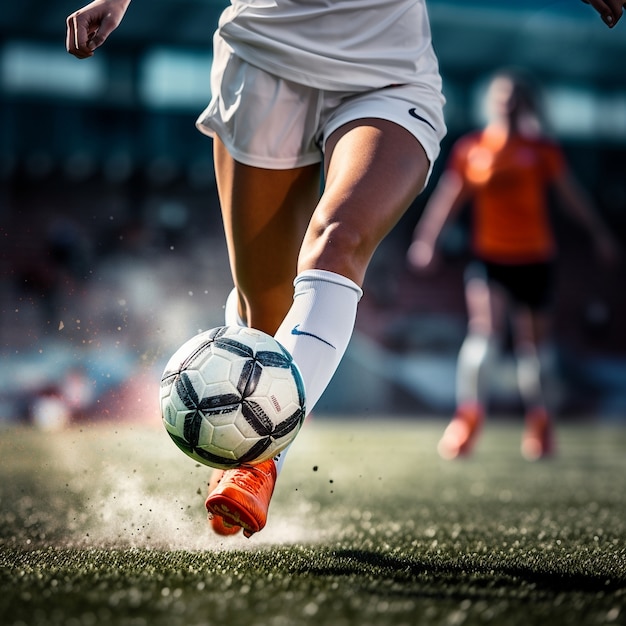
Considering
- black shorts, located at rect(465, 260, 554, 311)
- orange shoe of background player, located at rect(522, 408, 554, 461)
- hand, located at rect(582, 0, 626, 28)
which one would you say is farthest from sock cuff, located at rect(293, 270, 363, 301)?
orange shoe of background player, located at rect(522, 408, 554, 461)

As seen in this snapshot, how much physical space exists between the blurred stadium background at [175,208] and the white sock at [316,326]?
10918 mm

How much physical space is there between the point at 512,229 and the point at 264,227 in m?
3.43

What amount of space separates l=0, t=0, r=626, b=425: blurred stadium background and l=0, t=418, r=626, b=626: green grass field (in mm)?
9432

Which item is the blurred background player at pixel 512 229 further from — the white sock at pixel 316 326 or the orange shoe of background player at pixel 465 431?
the white sock at pixel 316 326

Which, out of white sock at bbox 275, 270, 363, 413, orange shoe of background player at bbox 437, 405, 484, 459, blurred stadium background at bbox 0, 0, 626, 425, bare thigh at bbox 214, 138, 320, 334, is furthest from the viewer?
blurred stadium background at bbox 0, 0, 626, 425

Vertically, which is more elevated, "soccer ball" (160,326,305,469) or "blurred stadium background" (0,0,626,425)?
"soccer ball" (160,326,305,469)

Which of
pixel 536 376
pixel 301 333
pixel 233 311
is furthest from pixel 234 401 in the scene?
pixel 536 376

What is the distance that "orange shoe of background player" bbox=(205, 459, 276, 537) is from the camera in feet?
5.64

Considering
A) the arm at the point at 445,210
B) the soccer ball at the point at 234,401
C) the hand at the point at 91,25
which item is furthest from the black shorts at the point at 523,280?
the soccer ball at the point at 234,401

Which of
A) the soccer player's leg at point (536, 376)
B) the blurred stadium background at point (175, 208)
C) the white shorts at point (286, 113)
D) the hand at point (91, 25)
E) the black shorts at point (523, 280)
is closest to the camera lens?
the hand at point (91, 25)

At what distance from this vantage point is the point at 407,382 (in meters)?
13.7

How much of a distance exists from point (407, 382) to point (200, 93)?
5908 millimetres

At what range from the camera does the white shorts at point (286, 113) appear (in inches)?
83.5

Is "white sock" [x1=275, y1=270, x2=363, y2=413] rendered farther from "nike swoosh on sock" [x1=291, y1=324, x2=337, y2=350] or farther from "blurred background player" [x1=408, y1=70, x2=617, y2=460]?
"blurred background player" [x1=408, y1=70, x2=617, y2=460]
